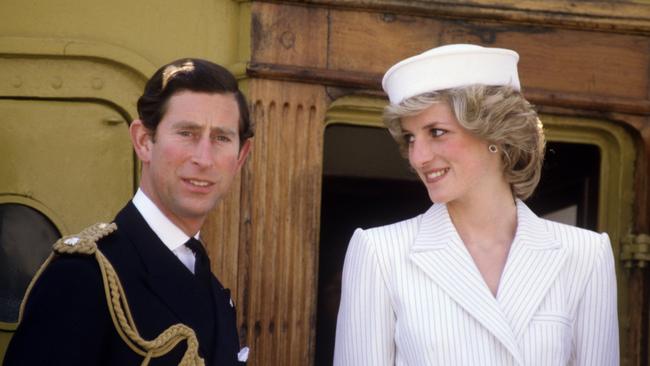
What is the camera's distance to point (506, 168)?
432cm

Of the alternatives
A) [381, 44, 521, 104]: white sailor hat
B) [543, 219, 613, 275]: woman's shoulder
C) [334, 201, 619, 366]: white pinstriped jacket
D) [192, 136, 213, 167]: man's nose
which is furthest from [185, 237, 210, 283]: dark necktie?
[543, 219, 613, 275]: woman's shoulder

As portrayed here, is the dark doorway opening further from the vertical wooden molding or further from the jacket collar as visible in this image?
the jacket collar

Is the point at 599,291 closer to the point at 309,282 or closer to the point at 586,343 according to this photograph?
the point at 586,343

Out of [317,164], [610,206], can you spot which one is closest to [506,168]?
[317,164]

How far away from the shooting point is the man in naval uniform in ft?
10.9

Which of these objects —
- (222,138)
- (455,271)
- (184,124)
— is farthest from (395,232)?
(184,124)

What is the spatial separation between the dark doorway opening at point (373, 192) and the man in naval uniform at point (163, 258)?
212cm

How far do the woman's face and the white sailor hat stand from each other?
0.24 feet

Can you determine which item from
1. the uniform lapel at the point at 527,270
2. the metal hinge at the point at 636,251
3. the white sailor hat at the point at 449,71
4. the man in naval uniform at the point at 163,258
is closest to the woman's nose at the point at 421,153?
the white sailor hat at the point at 449,71

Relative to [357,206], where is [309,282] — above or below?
below

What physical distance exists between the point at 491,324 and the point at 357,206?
8.81 ft

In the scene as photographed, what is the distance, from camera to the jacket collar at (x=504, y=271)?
13.5ft

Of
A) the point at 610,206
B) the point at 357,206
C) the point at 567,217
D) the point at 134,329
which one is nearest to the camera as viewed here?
the point at 134,329

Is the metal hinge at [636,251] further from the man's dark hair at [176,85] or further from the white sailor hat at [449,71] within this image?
the man's dark hair at [176,85]
